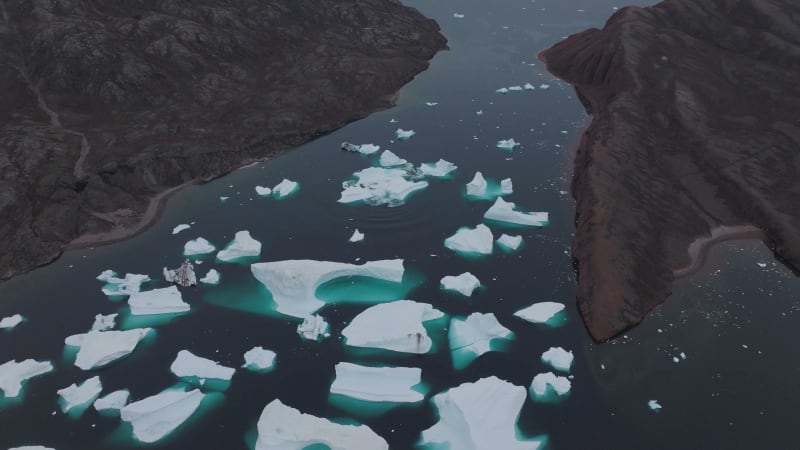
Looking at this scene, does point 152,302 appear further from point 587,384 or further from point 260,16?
point 260,16

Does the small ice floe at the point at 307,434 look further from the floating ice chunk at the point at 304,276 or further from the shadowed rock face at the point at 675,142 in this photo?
the shadowed rock face at the point at 675,142

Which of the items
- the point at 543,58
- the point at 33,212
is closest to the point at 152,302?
the point at 33,212

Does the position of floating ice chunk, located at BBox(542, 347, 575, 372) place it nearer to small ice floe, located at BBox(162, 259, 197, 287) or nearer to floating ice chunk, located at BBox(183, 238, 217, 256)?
small ice floe, located at BBox(162, 259, 197, 287)

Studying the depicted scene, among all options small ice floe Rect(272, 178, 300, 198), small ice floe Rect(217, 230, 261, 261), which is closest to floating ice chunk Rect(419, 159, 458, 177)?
small ice floe Rect(272, 178, 300, 198)

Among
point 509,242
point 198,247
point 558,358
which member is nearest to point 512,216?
point 509,242

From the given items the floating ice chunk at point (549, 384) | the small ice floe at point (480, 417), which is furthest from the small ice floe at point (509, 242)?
the small ice floe at point (480, 417)
